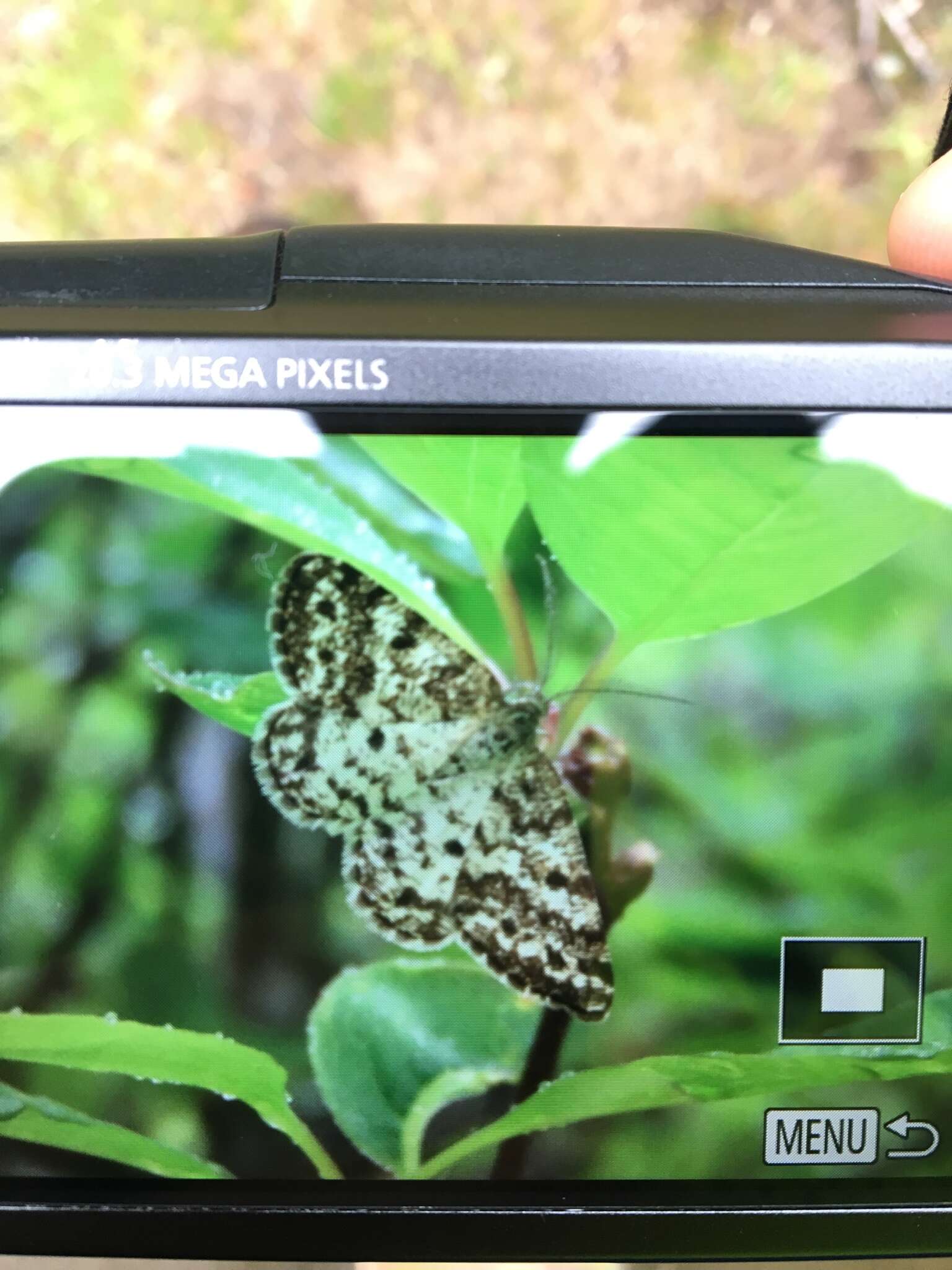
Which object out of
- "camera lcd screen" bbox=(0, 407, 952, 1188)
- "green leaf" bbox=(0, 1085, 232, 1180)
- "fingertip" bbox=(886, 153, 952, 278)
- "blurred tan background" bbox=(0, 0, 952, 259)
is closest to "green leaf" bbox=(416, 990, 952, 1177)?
"camera lcd screen" bbox=(0, 407, 952, 1188)

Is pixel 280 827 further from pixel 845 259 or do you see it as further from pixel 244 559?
pixel 845 259

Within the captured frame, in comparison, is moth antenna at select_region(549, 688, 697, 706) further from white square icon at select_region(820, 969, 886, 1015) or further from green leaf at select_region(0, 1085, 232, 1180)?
green leaf at select_region(0, 1085, 232, 1180)

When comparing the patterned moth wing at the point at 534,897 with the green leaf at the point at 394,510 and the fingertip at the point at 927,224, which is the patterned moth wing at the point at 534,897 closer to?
the green leaf at the point at 394,510

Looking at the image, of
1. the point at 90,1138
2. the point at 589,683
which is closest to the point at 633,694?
the point at 589,683

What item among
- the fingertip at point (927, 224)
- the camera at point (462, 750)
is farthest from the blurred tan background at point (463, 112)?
the camera at point (462, 750)

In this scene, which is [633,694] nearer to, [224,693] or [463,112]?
[224,693]
